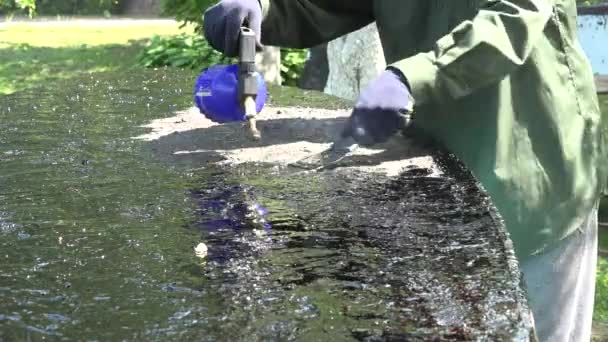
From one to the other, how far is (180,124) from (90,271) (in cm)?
143

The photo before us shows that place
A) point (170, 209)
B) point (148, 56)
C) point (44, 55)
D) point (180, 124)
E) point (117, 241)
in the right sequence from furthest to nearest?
point (44, 55), point (148, 56), point (180, 124), point (170, 209), point (117, 241)

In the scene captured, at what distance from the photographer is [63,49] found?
→ 14.4 meters

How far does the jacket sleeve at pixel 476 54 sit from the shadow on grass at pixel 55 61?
30.6 feet

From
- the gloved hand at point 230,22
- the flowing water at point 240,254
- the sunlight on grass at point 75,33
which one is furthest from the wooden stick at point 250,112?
the sunlight on grass at point 75,33

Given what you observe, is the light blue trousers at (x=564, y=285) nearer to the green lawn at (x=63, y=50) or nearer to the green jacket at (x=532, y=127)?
the green jacket at (x=532, y=127)

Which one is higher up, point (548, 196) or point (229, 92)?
point (229, 92)

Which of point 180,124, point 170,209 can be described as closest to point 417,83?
point 170,209

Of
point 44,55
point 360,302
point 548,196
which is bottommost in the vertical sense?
point 44,55

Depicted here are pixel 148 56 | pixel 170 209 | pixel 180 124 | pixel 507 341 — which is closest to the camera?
pixel 507 341

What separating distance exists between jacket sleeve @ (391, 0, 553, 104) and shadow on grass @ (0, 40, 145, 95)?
9.34m

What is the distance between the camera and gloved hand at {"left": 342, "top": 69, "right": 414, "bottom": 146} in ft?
6.34

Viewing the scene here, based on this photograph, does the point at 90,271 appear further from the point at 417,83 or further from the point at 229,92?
the point at 229,92

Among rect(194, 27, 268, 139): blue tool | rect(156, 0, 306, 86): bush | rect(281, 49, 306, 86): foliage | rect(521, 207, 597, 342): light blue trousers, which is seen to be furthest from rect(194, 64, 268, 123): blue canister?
rect(281, 49, 306, 86): foliage

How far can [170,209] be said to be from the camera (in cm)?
189
